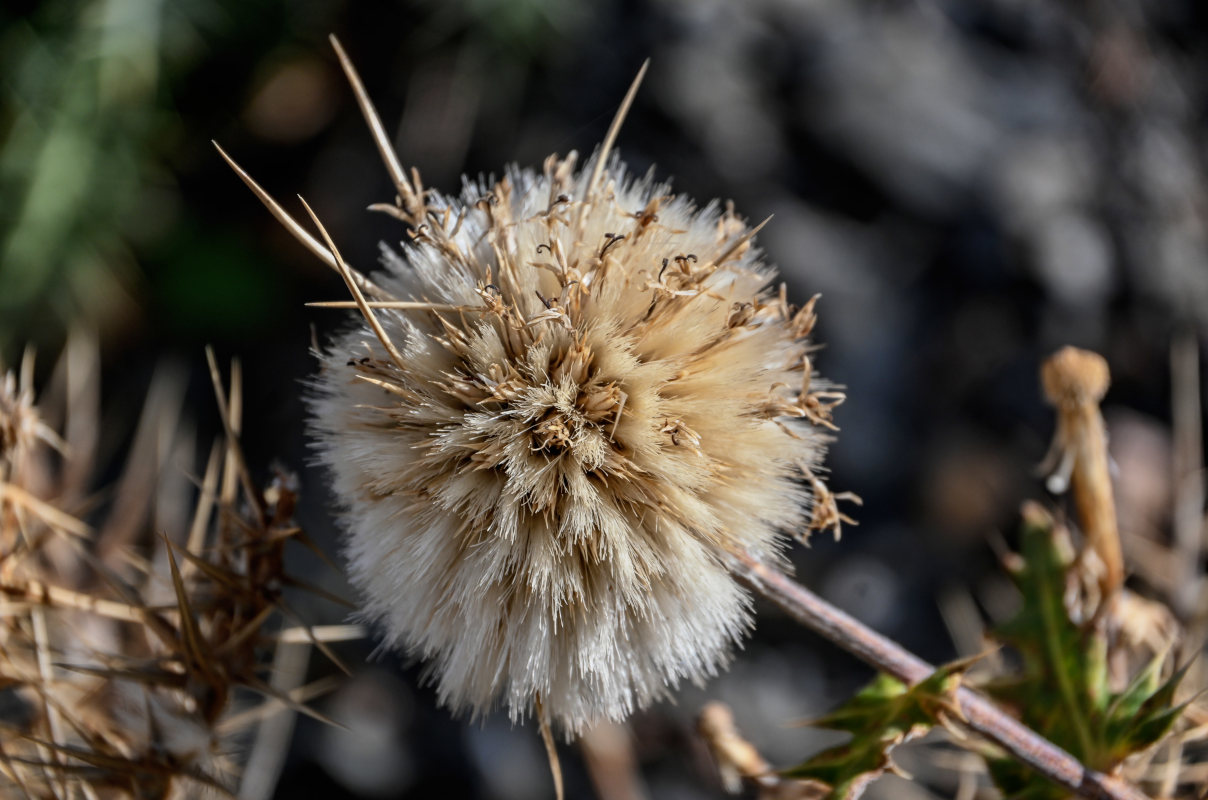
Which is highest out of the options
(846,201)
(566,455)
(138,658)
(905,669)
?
(566,455)

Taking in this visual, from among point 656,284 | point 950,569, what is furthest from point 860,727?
point 950,569

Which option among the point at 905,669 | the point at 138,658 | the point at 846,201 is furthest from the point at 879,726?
the point at 846,201

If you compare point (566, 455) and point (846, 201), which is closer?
point (566, 455)

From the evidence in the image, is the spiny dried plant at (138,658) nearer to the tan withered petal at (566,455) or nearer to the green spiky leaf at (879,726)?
the tan withered petal at (566,455)

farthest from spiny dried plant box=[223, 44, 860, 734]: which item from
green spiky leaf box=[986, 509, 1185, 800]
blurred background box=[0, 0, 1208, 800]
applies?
blurred background box=[0, 0, 1208, 800]

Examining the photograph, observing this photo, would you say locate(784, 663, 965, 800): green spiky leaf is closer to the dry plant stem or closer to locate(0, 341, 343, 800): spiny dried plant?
the dry plant stem

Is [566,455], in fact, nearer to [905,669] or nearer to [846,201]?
[905,669]

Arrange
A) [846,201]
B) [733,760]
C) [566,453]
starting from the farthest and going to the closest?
[846,201], [733,760], [566,453]
